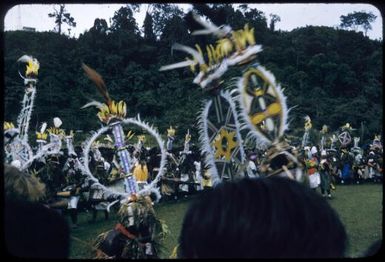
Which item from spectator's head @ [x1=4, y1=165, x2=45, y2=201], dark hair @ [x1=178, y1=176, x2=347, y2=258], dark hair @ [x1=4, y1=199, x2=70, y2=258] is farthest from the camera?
spectator's head @ [x1=4, y1=165, x2=45, y2=201]

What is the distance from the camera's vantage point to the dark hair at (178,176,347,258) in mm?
691

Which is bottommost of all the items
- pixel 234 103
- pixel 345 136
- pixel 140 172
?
pixel 140 172

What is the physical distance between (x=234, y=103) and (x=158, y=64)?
113 cm

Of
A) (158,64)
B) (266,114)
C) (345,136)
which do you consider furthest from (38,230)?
(345,136)

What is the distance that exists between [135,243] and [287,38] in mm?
2030

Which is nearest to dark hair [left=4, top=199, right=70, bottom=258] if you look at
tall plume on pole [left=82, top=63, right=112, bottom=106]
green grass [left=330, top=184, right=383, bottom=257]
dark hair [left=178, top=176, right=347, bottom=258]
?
dark hair [left=178, top=176, right=347, bottom=258]

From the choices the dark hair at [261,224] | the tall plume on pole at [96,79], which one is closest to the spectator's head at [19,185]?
the dark hair at [261,224]

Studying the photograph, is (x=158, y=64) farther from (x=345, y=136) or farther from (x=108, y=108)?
(x=345, y=136)

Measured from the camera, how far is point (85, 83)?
121 inches

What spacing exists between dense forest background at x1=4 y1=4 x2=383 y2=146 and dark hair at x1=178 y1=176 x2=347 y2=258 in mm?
1156

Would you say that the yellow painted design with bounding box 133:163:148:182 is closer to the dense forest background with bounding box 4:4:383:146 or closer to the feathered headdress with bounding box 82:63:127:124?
the dense forest background with bounding box 4:4:383:146

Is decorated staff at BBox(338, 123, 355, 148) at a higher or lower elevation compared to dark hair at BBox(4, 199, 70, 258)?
higher

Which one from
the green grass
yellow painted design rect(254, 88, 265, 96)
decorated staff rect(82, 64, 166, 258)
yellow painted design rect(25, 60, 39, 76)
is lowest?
the green grass

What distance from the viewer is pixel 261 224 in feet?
2.26
